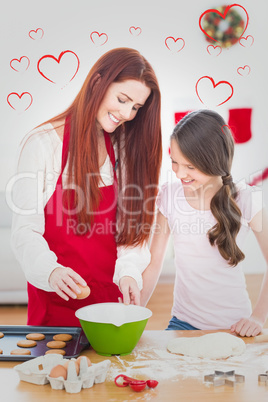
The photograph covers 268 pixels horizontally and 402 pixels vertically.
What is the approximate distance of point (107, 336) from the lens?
95 centimetres

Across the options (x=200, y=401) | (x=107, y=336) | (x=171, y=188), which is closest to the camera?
(x=200, y=401)

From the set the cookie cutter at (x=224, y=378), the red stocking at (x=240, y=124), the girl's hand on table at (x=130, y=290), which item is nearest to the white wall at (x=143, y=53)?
the red stocking at (x=240, y=124)

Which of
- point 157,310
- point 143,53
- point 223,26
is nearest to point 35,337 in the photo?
point 157,310

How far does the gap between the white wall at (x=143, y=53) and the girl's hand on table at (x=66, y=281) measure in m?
2.20

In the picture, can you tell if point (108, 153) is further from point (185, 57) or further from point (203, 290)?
point (185, 57)

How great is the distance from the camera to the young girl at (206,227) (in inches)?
55.0

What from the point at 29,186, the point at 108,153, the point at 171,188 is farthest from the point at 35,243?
the point at 171,188

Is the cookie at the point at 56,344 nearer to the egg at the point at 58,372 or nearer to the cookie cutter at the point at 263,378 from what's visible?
the egg at the point at 58,372

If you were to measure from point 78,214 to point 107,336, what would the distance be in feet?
1.59

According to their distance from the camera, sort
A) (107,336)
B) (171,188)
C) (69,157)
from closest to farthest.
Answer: (107,336) → (69,157) → (171,188)

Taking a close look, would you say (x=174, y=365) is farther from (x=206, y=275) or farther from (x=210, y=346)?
(x=206, y=275)

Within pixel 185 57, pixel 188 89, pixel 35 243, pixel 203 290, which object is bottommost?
pixel 203 290

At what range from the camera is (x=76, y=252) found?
4.49ft

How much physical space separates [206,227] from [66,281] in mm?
599
